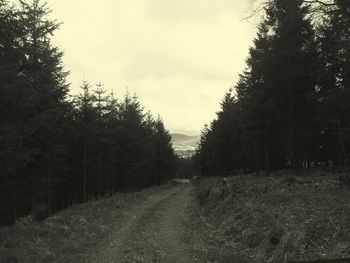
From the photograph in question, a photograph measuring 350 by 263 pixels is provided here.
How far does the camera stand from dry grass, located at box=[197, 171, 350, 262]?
1102 centimetres

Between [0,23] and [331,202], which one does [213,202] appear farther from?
[0,23]

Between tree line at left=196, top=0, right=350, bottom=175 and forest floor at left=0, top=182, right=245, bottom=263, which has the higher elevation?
tree line at left=196, top=0, right=350, bottom=175

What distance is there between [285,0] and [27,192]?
2376cm

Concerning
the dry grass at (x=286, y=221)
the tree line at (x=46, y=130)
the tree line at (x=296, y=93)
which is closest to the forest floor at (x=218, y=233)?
the dry grass at (x=286, y=221)

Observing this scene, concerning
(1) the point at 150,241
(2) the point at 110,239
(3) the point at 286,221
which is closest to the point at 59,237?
(2) the point at 110,239

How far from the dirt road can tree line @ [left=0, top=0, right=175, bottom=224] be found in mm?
5098

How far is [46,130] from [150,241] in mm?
14592

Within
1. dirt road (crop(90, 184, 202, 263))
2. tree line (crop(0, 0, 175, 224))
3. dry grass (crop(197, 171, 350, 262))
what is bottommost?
dirt road (crop(90, 184, 202, 263))

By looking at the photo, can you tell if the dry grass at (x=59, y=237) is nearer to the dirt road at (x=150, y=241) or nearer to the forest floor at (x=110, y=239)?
the forest floor at (x=110, y=239)

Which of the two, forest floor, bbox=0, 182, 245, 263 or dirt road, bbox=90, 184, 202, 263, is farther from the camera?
dirt road, bbox=90, 184, 202, 263

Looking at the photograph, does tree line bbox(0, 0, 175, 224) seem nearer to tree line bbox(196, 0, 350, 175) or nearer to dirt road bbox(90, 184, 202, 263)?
dirt road bbox(90, 184, 202, 263)

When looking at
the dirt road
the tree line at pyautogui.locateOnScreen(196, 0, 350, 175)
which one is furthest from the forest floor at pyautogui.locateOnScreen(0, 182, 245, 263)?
the tree line at pyautogui.locateOnScreen(196, 0, 350, 175)

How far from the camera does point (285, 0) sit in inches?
461

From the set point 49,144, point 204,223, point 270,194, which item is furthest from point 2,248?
point 49,144
